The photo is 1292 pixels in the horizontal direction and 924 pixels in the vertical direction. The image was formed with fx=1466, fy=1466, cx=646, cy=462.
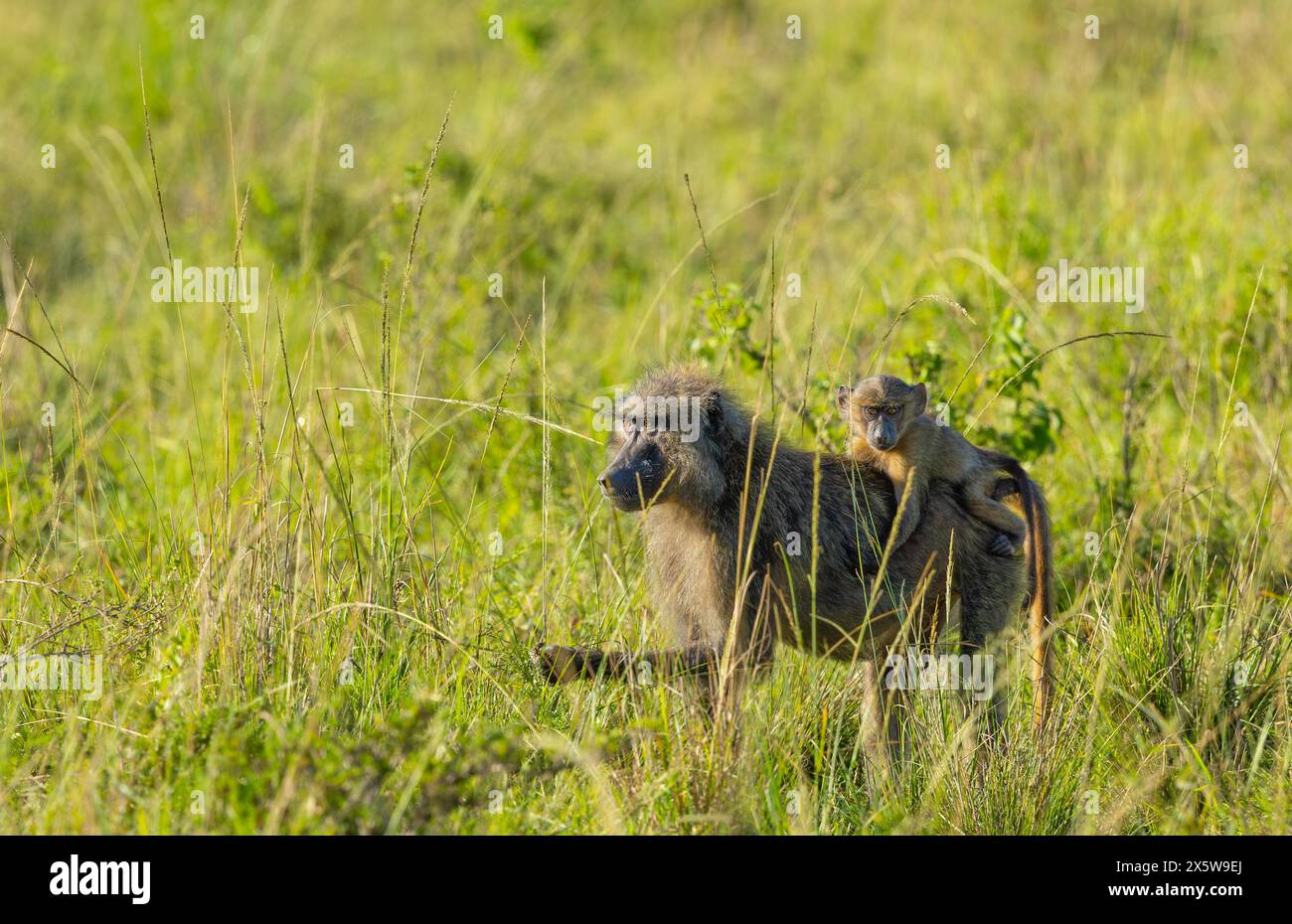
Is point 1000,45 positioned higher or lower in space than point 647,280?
higher

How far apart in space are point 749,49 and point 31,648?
→ 32.2 ft

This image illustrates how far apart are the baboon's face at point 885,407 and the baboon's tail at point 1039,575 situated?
1.29ft

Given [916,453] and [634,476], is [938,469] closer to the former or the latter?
[916,453]

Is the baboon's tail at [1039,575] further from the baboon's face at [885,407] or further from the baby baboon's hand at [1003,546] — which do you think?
the baboon's face at [885,407]

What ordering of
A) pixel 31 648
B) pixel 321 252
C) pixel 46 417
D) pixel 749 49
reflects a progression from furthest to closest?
pixel 749 49 < pixel 321 252 < pixel 46 417 < pixel 31 648

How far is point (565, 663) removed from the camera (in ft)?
14.2

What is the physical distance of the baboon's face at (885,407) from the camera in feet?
14.9

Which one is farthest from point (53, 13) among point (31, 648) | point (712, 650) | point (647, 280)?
point (712, 650)

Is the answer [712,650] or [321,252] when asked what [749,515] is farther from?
[321,252]

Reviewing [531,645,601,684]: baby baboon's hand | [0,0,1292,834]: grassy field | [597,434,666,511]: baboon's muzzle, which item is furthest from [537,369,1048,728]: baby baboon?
[0,0,1292,834]: grassy field

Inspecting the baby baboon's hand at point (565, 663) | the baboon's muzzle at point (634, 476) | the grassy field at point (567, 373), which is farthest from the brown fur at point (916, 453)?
the baby baboon's hand at point (565, 663)
